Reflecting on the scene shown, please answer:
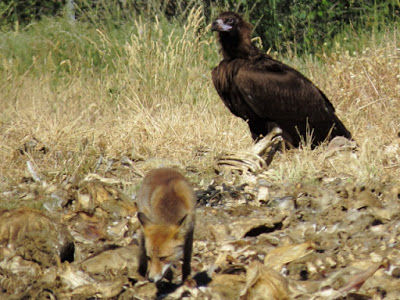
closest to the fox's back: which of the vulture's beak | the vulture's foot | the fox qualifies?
the fox

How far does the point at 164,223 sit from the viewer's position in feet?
13.6

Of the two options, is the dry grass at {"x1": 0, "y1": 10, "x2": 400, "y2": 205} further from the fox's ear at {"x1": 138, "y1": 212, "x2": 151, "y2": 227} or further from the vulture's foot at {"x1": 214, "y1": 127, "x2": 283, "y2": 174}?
the fox's ear at {"x1": 138, "y1": 212, "x2": 151, "y2": 227}

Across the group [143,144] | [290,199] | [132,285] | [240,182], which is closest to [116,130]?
[143,144]

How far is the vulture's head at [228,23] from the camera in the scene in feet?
26.8

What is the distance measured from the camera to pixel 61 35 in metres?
12.6

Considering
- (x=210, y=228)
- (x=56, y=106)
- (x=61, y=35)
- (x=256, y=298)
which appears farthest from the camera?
(x=61, y=35)

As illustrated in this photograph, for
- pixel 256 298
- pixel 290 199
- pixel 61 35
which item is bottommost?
pixel 61 35

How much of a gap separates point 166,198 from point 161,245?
0.88ft

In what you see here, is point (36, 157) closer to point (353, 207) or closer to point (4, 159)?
point (4, 159)

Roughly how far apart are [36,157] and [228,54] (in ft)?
7.21

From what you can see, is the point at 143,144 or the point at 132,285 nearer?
the point at 132,285

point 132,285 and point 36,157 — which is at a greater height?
point 132,285

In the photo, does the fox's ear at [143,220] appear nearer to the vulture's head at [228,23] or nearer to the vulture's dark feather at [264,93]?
the vulture's dark feather at [264,93]

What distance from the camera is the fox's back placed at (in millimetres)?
4191
